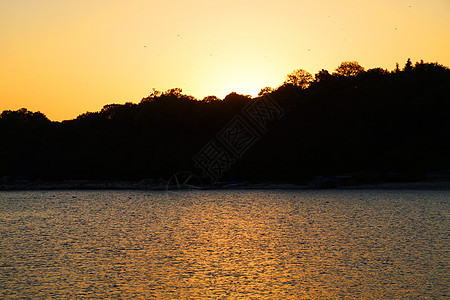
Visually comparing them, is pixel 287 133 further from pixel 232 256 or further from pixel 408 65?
pixel 232 256

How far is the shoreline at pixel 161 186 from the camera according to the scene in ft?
225

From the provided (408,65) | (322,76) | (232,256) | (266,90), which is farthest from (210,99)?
(232,256)

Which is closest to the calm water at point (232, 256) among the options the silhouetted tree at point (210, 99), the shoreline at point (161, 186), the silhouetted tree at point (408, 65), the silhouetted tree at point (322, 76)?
the shoreline at point (161, 186)

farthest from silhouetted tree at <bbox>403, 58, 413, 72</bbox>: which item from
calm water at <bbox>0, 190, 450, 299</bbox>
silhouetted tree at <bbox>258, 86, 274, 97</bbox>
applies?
calm water at <bbox>0, 190, 450, 299</bbox>

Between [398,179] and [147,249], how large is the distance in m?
57.7

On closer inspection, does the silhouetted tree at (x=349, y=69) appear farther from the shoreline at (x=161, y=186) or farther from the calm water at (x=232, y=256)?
the calm water at (x=232, y=256)

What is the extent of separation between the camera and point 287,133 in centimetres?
9550

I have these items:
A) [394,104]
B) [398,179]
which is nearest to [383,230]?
[398,179]

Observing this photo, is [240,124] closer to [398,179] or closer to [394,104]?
[394,104]

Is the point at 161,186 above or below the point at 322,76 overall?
below

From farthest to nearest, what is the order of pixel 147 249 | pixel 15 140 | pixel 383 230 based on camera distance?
1. pixel 15 140
2. pixel 383 230
3. pixel 147 249

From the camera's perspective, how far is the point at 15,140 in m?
124

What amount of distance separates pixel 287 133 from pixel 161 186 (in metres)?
24.2

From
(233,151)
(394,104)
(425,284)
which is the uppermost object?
(394,104)
